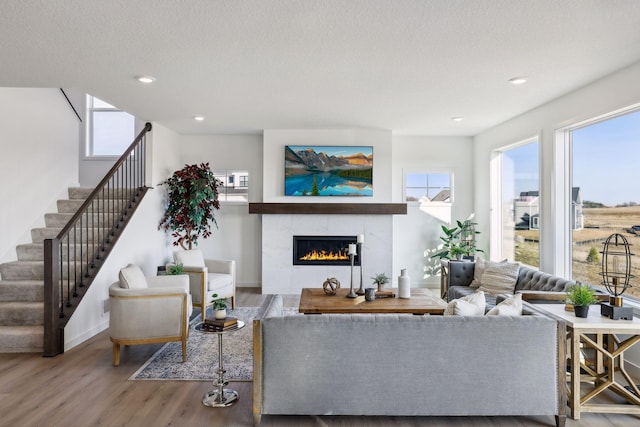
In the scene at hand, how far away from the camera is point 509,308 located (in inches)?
101

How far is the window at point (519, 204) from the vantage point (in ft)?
16.8

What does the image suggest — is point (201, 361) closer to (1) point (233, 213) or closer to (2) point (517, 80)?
(1) point (233, 213)

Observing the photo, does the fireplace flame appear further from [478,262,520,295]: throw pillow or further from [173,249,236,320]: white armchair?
[478,262,520,295]: throw pillow

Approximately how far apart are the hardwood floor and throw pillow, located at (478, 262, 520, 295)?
184 cm

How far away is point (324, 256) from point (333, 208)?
0.80 metres

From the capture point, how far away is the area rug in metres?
3.18

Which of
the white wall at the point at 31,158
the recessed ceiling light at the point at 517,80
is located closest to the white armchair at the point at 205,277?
the white wall at the point at 31,158

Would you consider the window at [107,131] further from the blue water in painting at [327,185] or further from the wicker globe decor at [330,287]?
the wicker globe decor at [330,287]

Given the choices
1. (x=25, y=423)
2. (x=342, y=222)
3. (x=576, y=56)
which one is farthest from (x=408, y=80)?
(x=25, y=423)

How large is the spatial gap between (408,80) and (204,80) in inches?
78.2

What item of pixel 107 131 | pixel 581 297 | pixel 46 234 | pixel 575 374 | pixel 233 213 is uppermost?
pixel 107 131

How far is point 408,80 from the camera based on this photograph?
3793mm

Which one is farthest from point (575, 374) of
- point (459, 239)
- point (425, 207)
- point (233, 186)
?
point (233, 186)

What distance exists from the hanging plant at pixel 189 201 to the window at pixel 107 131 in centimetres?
178
